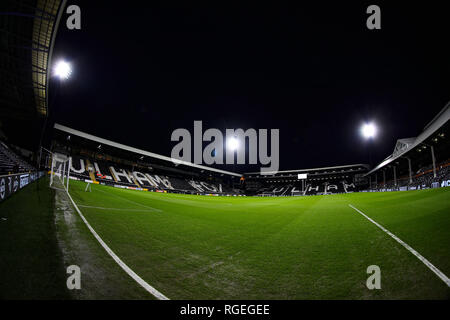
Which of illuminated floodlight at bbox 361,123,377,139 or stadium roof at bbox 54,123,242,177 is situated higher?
illuminated floodlight at bbox 361,123,377,139

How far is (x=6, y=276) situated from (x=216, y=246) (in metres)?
3.53

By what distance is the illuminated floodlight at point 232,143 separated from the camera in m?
45.4

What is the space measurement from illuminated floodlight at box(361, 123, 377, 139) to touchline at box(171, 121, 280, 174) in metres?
17.3

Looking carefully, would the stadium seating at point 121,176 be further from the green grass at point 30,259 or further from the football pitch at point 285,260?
the football pitch at point 285,260

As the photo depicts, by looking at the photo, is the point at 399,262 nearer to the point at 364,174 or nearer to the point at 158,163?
the point at 158,163

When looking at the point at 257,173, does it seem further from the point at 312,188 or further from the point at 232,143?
the point at 232,143

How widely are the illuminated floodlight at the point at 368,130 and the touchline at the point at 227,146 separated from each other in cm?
1725

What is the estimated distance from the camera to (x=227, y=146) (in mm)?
48969

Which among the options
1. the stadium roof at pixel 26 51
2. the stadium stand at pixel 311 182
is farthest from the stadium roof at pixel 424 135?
the stadium roof at pixel 26 51

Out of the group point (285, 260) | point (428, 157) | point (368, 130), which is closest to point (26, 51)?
point (285, 260)

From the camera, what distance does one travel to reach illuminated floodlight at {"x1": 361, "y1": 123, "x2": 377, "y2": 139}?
3481cm

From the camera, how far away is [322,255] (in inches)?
142

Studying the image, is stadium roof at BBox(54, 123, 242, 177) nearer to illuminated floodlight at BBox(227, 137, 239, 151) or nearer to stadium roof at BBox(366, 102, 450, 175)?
illuminated floodlight at BBox(227, 137, 239, 151)

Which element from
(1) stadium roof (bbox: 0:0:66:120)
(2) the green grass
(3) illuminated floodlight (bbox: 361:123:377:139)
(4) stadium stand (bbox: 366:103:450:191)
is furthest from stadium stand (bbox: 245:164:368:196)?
(2) the green grass
